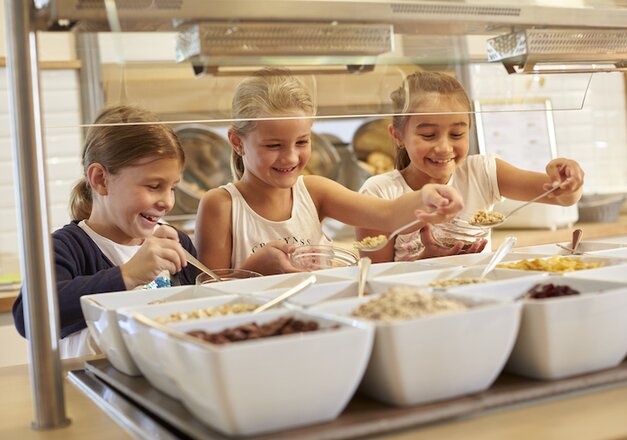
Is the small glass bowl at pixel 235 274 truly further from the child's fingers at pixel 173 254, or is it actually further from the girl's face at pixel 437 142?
the girl's face at pixel 437 142

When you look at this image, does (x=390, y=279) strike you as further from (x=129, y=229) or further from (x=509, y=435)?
(x=129, y=229)

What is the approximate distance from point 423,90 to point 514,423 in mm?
606

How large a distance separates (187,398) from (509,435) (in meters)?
0.31

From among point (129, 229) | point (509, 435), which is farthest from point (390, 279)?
point (129, 229)

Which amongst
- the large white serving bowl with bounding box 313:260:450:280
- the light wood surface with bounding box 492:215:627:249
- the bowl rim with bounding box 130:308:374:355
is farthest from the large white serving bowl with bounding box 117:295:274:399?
the light wood surface with bounding box 492:215:627:249

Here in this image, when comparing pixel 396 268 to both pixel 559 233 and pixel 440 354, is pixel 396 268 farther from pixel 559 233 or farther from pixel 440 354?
pixel 559 233

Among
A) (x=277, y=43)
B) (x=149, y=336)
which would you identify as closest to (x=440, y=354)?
(x=149, y=336)

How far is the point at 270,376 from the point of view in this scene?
2.54 feet

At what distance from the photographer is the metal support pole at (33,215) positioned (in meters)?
0.96

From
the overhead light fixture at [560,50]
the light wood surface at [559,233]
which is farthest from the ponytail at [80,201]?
the light wood surface at [559,233]

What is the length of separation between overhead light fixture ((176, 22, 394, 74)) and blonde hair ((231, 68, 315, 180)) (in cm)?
4

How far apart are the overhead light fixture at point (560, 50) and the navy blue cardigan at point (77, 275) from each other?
668 millimetres

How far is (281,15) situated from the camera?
1.03m

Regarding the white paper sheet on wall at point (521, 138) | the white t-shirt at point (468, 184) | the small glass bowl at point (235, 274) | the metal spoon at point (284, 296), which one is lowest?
the metal spoon at point (284, 296)
